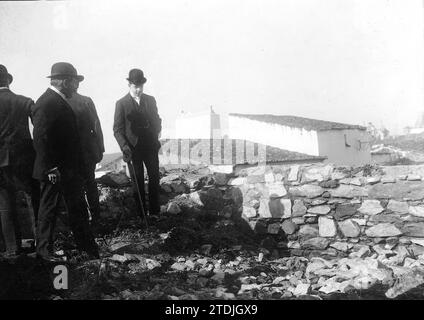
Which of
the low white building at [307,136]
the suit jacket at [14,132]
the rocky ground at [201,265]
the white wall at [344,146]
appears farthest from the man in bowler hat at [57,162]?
the white wall at [344,146]

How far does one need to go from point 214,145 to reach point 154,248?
19948mm

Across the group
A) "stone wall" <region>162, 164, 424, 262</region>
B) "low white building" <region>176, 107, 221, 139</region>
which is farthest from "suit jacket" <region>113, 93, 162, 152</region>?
"low white building" <region>176, 107, 221, 139</region>

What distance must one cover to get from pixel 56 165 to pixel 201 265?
1.98 metres

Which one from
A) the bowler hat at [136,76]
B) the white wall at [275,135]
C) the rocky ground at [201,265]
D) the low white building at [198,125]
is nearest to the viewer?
the rocky ground at [201,265]

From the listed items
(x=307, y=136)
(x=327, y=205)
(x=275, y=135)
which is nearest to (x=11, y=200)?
(x=327, y=205)

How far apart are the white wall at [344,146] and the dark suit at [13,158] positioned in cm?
2507

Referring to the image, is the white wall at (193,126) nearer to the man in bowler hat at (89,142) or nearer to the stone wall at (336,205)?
the stone wall at (336,205)

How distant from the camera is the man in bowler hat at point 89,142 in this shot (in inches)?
191

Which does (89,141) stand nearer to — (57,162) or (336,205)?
(57,162)

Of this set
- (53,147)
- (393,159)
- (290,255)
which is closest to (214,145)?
(393,159)

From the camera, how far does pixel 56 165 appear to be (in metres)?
3.60

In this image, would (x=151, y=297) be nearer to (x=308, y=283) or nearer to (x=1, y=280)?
(x=1, y=280)

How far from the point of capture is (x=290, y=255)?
5.39 m

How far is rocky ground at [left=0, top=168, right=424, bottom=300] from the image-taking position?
10.9 ft
